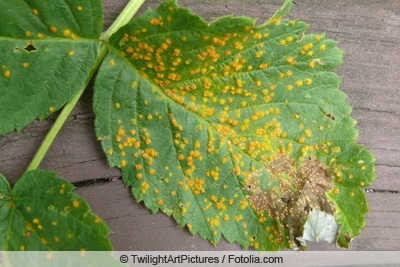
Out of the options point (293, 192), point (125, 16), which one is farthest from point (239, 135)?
point (125, 16)

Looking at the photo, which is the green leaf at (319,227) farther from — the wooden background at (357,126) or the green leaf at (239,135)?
the wooden background at (357,126)

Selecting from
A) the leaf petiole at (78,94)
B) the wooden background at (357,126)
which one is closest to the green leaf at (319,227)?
the wooden background at (357,126)

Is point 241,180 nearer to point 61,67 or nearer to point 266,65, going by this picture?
point 266,65

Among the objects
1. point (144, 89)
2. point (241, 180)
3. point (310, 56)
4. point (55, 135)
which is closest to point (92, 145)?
point (55, 135)

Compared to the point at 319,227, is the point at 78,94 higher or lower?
higher

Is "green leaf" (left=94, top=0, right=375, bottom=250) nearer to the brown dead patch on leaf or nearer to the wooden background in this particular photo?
the brown dead patch on leaf

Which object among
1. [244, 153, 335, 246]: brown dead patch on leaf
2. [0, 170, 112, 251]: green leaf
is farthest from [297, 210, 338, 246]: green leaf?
[0, 170, 112, 251]: green leaf

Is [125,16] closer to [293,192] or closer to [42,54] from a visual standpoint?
[42,54]
